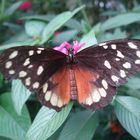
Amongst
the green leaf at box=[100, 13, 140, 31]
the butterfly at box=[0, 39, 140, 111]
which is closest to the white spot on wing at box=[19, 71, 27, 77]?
the butterfly at box=[0, 39, 140, 111]

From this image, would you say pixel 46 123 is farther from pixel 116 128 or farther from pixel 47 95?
pixel 116 128

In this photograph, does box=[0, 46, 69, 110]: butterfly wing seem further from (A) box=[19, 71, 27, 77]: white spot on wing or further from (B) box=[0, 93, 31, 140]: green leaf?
(B) box=[0, 93, 31, 140]: green leaf

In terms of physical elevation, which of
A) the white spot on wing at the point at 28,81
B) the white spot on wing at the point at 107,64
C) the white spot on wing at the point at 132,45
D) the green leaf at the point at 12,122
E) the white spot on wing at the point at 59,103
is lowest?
the green leaf at the point at 12,122

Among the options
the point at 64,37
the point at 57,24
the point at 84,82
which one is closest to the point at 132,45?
the point at 84,82

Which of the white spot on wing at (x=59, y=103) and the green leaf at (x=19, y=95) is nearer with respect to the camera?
the white spot on wing at (x=59, y=103)

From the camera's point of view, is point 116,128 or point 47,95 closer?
point 47,95

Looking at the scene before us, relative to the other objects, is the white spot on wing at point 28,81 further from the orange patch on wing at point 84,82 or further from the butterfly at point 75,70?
the orange patch on wing at point 84,82

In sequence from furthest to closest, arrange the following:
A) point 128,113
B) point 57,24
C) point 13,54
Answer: point 57,24 → point 128,113 → point 13,54

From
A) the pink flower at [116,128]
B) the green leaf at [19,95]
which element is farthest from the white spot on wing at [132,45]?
the pink flower at [116,128]
